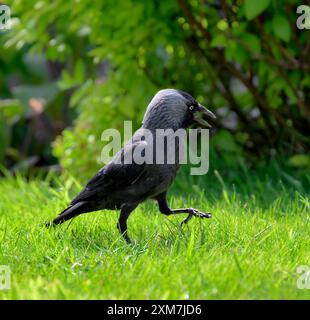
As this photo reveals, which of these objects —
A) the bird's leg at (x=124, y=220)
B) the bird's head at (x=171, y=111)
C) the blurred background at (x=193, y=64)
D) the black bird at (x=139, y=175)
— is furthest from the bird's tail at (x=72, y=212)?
the blurred background at (x=193, y=64)

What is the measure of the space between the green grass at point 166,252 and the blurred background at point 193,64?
3.40ft

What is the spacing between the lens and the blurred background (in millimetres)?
5496

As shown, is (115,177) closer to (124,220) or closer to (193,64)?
(124,220)

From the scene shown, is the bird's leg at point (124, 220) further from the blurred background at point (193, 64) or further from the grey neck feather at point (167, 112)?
the blurred background at point (193, 64)

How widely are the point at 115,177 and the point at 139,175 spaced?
5.7 inches

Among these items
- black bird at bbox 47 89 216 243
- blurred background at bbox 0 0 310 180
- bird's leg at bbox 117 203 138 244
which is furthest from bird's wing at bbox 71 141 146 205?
blurred background at bbox 0 0 310 180

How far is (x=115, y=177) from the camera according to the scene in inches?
152

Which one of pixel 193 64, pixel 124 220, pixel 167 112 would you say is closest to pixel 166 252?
pixel 124 220

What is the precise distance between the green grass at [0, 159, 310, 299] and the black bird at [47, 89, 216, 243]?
A: 17 centimetres

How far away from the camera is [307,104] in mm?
5938

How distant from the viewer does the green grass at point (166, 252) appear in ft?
10.2

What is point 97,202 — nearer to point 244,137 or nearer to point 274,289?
point 274,289

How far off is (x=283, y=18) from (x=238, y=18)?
590 millimetres
